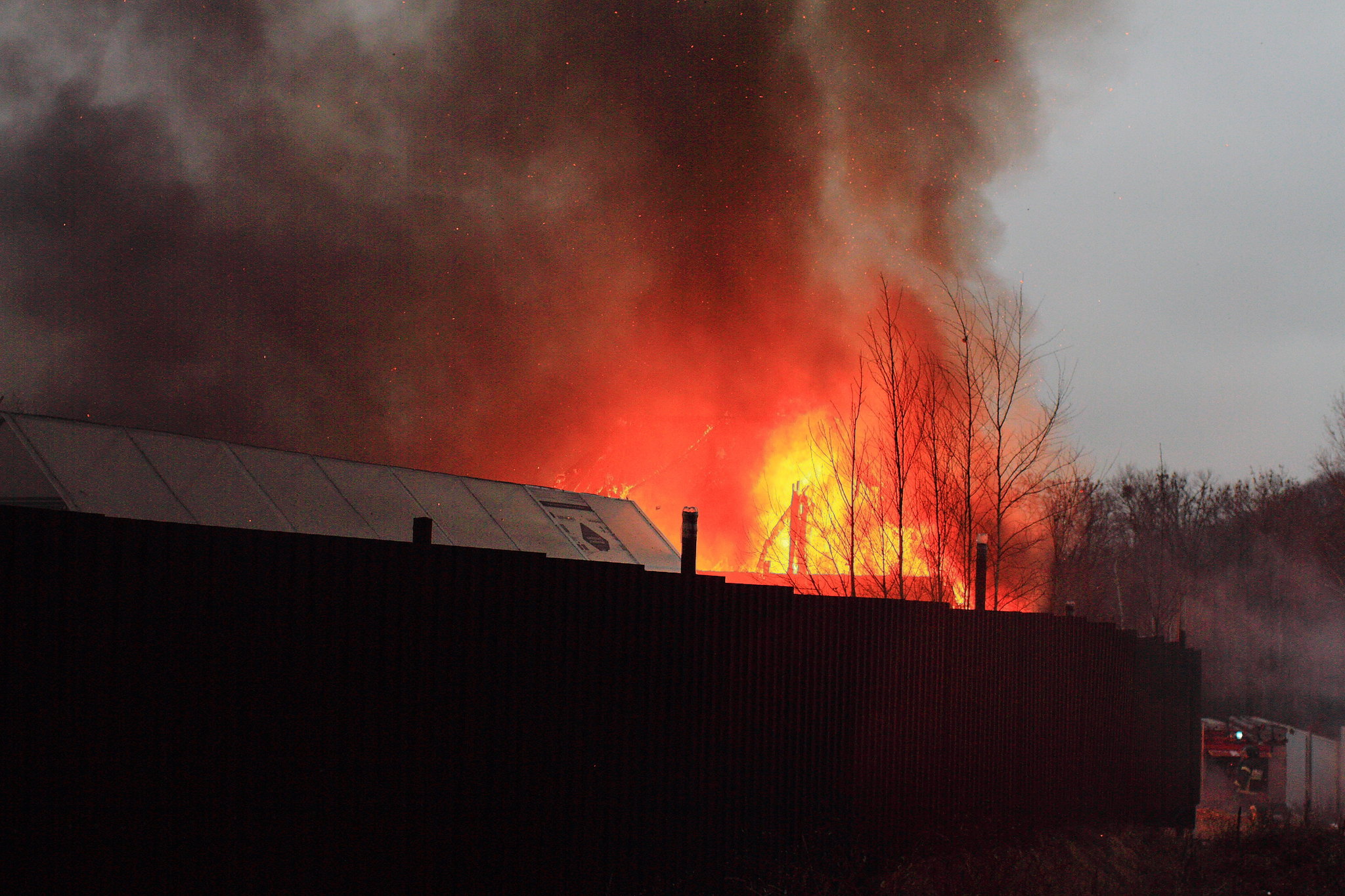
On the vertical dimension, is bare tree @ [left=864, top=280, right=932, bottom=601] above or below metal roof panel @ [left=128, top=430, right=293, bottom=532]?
above

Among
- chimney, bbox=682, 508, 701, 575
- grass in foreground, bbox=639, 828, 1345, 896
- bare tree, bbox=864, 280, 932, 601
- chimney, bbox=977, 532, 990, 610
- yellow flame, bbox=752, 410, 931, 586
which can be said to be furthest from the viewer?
yellow flame, bbox=752, 410, 931, 586

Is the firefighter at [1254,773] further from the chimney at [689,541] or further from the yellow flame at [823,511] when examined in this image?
the chimney at [689,541]

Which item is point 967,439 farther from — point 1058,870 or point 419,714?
point 419,714

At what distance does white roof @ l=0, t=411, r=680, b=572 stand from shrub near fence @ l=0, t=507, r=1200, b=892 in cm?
415

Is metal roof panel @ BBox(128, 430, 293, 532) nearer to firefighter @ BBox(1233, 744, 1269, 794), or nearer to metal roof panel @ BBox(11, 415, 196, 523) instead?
metal roof panel @ BBox(11, 415, 196, 523)

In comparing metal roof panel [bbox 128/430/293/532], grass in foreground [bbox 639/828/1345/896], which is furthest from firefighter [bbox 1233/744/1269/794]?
metal roof panel [bbox 128/430/293/532]

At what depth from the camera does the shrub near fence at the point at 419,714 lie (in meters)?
4.27

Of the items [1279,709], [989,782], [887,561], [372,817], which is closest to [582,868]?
[372,817]

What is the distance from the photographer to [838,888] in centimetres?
793

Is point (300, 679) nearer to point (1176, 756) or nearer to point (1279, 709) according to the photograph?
point (1176, 756)

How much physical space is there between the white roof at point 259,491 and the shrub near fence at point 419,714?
415 cm

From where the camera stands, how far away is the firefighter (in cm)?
2791

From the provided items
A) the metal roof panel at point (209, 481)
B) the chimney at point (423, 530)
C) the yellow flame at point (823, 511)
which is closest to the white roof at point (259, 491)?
the metal roof panel at point (209, 481)

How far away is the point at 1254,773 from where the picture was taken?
1099 inches
